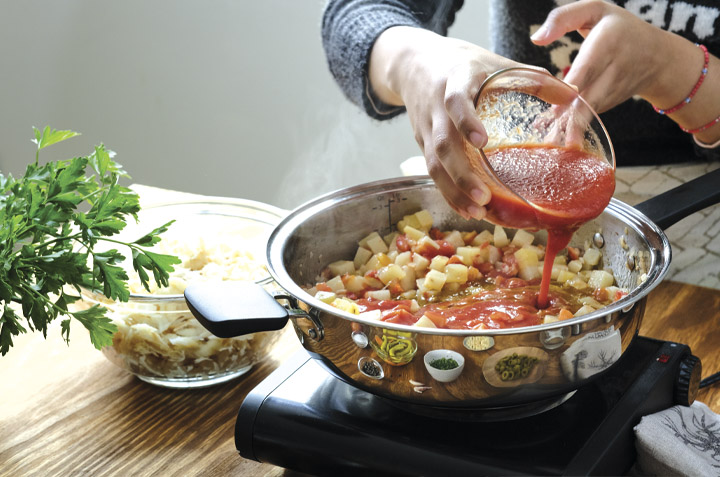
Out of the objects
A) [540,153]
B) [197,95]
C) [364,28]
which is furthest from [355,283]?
[197,95]

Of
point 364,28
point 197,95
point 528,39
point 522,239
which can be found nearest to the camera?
point 522,239

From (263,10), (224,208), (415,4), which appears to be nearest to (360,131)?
(263,10)

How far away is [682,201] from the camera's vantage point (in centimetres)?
107

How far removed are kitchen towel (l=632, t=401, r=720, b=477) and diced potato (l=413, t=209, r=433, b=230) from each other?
46cm

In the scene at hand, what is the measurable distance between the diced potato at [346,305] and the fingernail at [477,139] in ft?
0.90

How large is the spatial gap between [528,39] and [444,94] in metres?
0.72

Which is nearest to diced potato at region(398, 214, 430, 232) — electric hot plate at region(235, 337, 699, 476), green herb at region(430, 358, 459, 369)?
electric hot plate at region(235, 337, 699, 476)

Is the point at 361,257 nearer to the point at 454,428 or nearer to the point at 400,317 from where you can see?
the point at 400,317

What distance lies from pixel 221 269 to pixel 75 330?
33cm

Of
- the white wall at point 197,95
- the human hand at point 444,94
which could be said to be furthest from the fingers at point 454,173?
the white wall at point 197,95

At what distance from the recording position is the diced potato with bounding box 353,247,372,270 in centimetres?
122

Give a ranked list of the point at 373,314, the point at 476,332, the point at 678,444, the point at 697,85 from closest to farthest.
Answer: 1. the point at 476,332
2. the point at 678,444
3. the point at 373,314
4. the point at 697,85

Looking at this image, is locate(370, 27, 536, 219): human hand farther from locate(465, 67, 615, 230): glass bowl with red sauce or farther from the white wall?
the white wall

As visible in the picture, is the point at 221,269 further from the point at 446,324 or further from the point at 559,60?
the point at 559,60
